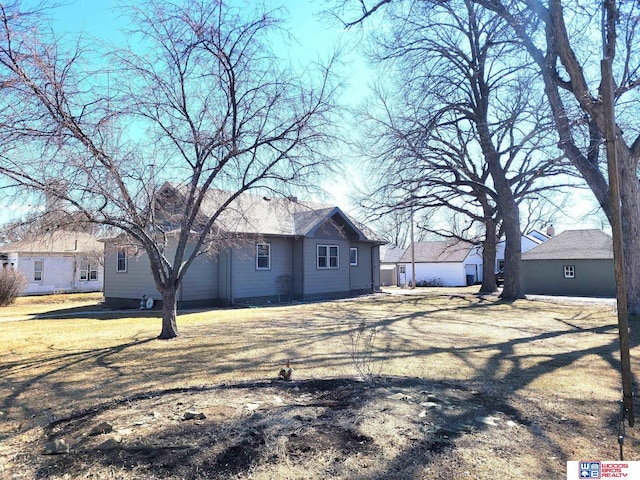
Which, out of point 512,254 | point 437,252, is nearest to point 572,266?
point 512,254

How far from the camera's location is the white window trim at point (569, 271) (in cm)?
2773

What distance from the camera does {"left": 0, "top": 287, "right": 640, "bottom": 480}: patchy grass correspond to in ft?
11.2

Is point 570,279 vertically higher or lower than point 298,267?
lower

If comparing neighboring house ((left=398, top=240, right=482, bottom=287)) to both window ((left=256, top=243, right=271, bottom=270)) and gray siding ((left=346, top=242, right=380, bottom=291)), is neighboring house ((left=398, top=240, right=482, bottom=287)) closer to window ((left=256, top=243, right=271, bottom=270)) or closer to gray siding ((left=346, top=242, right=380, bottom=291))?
gray siding ((left=346, top=242, right=380, bottom=291))

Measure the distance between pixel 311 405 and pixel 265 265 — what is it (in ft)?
48.5

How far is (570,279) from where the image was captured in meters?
27.8

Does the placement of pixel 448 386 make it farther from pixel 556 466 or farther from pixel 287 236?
pixel 287 236

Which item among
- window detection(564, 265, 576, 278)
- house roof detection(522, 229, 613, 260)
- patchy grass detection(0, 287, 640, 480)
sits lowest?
patchy grass detection(0, 287, 640, 480)

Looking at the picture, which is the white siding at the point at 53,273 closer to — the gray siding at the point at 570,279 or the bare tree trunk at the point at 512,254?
the bare tree trunk at the point at 512,254

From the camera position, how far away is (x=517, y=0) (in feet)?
34.1

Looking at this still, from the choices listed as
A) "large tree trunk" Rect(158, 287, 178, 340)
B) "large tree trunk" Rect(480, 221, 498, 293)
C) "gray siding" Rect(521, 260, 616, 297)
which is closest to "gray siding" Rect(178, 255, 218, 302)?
"large tree trunk" Rect(158, 287, 178, 340)

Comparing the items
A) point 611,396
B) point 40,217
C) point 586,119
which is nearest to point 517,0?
point 586,119

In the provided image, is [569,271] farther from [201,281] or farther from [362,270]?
[201,281]

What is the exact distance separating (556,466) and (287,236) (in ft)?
54.4
